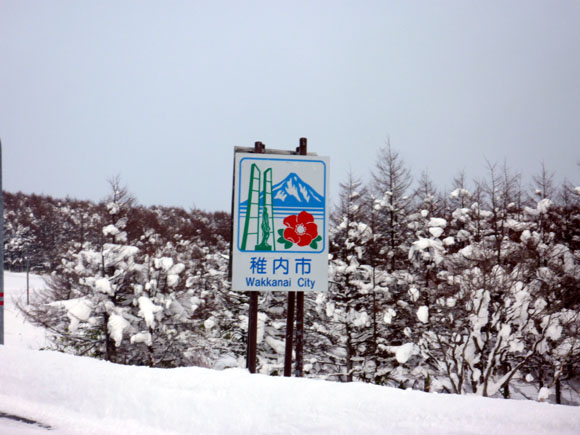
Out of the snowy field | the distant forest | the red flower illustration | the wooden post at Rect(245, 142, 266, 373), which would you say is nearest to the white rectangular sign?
the red flower illustration

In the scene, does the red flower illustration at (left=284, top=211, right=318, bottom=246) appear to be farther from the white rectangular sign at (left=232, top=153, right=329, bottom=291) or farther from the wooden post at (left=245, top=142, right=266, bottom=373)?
the wooden post at (left=245, top=142, right=266, bottom=373)

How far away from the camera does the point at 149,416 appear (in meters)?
4.62

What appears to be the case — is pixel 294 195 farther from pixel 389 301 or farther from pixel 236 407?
pixel 389 301

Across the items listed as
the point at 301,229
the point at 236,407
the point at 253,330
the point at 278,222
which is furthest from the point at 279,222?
the point at 236,407

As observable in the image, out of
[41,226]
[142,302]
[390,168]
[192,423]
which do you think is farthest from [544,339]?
[41,226]

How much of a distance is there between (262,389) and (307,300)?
63.4 feet

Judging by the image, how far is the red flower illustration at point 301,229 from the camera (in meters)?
7.80

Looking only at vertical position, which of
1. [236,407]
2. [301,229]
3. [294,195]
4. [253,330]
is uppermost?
[294,195]

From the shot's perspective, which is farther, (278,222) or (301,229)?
(301,229)

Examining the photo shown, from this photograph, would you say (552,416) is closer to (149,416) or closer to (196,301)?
(149,416)

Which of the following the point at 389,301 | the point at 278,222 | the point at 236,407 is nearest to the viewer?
the point at 236,407

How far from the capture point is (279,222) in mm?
7758

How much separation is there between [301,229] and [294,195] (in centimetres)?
62

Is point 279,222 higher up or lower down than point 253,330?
higher up
